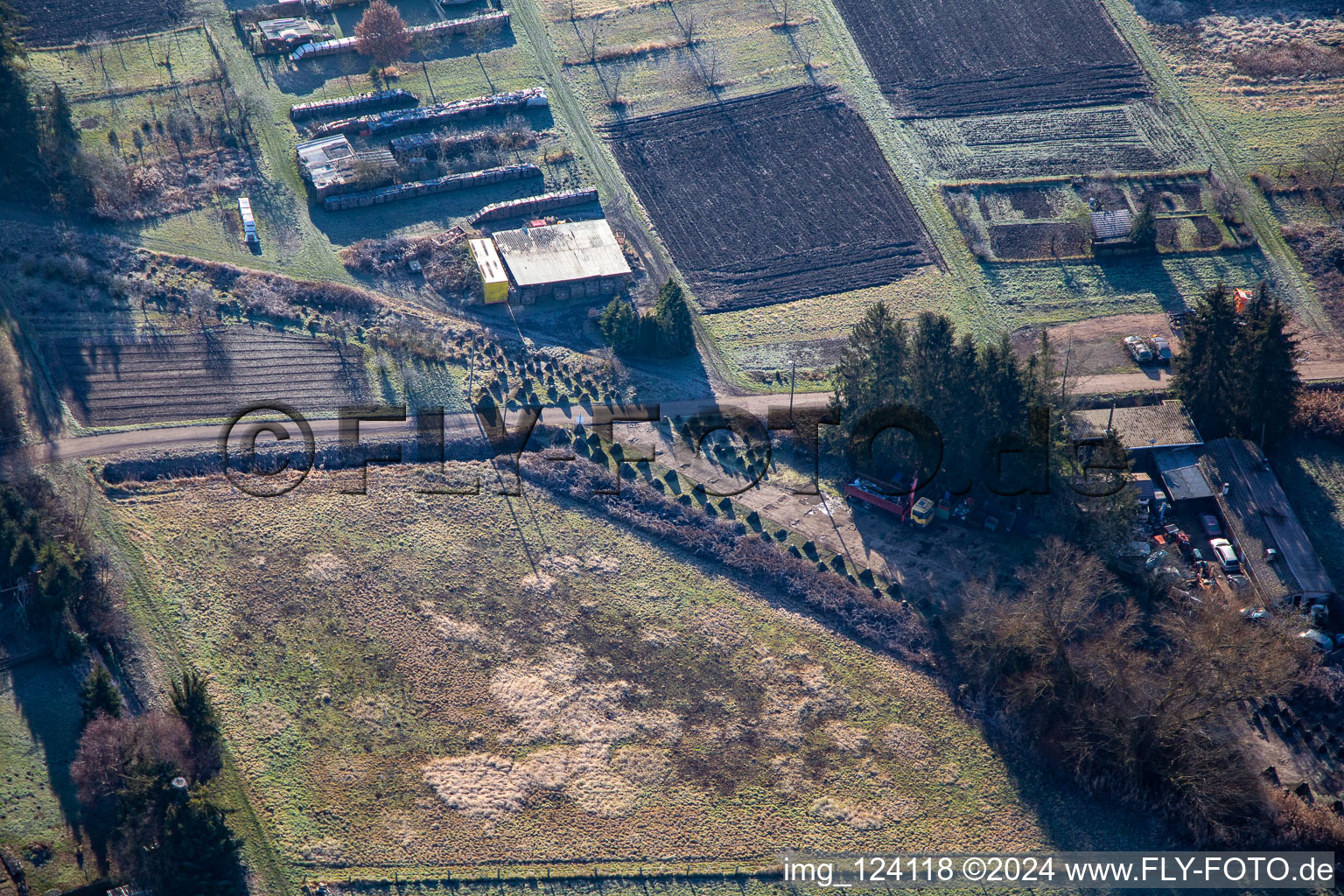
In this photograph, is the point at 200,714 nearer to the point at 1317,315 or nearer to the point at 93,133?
the point at 93,133

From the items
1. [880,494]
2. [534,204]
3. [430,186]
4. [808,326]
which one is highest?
[430,186]

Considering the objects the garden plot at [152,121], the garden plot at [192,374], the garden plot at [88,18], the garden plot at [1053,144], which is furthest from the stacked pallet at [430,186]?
the garden plot at [1053,144]

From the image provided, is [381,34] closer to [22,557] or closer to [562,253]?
[562,253]

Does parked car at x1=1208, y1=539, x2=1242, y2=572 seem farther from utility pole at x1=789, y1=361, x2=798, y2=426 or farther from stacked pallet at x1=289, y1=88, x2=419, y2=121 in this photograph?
stacked pallet at x1=289, y1=88, x2=419, y2=121

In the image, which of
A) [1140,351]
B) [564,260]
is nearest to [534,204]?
[564,260]

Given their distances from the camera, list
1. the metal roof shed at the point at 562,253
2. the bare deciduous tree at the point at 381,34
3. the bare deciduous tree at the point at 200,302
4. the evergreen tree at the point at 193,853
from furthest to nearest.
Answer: the bare deciduous tree at the point at 381,34, the metal roof shed at the point at 562,253, the bare deciduous tree at the point at 200,302, the evergreen tree at the point at 193,853

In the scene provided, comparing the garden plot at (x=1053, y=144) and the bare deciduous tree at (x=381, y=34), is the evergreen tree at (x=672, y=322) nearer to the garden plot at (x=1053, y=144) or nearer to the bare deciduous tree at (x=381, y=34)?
the garden plot at (x=1053, y=144)

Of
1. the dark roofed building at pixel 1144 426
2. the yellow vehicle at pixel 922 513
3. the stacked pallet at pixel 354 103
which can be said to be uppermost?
the stacked pallet at pixel 354 103
